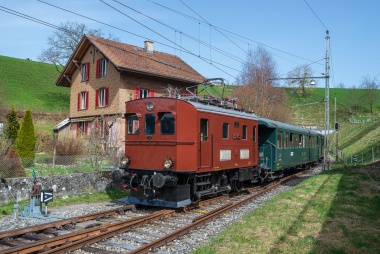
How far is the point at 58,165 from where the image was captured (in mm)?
14711

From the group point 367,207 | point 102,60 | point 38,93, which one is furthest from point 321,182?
point 38,93

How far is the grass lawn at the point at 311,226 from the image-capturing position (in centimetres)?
729

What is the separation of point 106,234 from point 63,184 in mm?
6073

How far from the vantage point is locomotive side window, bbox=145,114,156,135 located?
37.9ft

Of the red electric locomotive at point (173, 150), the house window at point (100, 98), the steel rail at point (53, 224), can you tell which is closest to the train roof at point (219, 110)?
the red electric locomotive at point (173, 150)

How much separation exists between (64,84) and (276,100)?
2350 centimetres

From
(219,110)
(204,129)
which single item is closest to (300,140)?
(219,110)

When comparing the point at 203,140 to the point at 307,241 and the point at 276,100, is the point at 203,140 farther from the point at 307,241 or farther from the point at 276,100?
the point at 276,100

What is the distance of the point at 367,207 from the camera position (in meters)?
11.0

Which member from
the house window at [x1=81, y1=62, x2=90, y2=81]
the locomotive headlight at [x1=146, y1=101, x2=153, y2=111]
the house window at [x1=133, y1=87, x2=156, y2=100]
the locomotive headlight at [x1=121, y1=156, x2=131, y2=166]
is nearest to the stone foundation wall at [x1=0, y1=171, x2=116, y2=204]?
the locomotive headlight at [x1=121, y1=156, x2=131, y2=166]

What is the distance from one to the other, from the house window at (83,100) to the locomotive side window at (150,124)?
22767 millimetres

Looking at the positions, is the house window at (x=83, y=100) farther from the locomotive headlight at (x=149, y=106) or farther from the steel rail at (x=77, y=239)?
the steel rail at (x=77, y=239)

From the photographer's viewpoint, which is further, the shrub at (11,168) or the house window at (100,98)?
the house window at (100,98)

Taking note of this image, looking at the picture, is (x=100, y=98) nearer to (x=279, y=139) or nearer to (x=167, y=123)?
(x=279, y=139)
